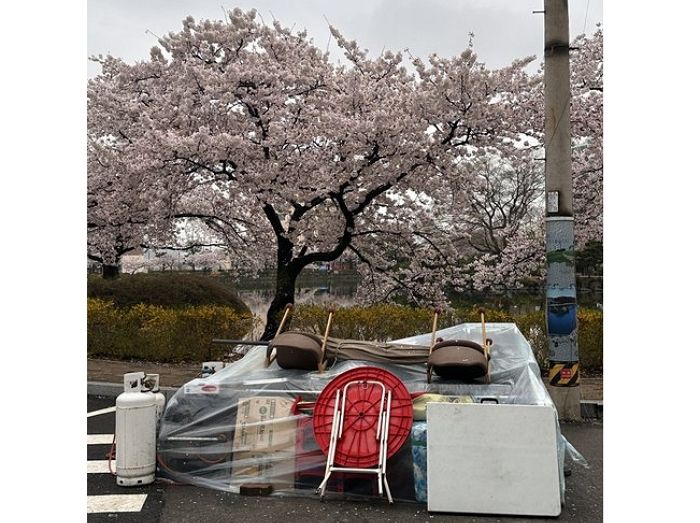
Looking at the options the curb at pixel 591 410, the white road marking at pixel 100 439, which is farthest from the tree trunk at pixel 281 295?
the curb at pixel 591 410

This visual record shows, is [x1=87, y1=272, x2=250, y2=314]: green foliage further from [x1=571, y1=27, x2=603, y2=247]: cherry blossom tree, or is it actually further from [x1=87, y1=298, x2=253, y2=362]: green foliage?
[x1=571, y1=27, x2=603, y2=247]: cherry blossom tree

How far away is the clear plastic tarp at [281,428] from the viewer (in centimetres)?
495

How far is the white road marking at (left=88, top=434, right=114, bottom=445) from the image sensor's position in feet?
21.7

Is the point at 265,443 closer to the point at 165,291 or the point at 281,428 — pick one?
the point at 281,428

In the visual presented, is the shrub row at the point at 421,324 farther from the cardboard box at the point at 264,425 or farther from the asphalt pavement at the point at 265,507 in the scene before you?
the cardboard box at the point at 264,425

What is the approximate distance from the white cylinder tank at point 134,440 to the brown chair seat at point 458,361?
8.04 feet

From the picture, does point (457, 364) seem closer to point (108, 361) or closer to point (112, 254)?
point (108, 361)

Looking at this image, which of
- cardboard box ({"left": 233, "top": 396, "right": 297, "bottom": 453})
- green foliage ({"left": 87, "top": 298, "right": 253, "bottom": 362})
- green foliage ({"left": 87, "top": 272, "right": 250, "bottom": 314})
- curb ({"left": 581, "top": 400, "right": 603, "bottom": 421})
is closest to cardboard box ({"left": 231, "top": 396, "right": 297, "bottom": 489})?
cardboard box ({"left": 233, "top": 396, "right": 297, "bottom": 453})

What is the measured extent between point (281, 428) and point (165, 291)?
388 inches

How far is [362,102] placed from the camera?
35.4ft

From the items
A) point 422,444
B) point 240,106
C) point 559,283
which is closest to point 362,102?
point 240,106

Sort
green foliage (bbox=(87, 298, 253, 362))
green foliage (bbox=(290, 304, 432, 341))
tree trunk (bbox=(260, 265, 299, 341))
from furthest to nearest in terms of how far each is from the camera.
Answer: tree trunk (bbox=(260, 265, 299, 341))
green foliage (bbox=(87, 298, 253, 362))
green foliage (bbox=(290, 304, 432, 341))

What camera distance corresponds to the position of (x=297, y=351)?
18.3 feet

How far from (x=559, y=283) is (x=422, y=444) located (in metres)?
2.99
